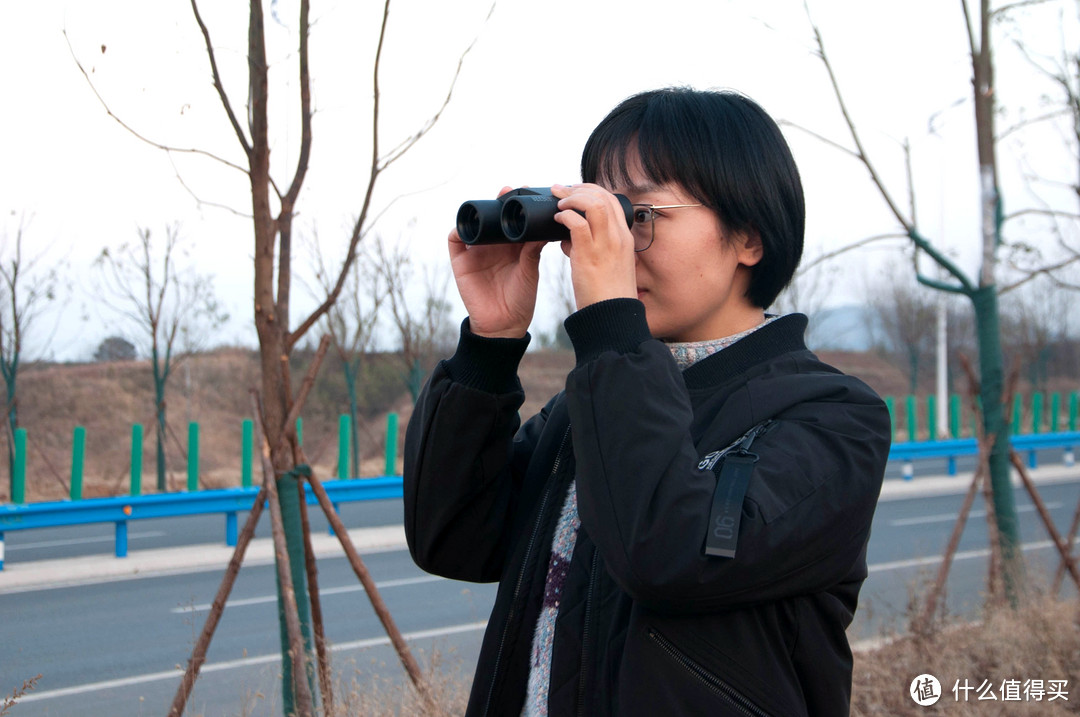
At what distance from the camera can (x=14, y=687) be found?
4598 millimetres

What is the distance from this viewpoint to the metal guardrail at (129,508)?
7730mm

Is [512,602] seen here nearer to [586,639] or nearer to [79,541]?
[586,639]

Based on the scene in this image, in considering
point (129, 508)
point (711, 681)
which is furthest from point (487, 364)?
point (129, 508)

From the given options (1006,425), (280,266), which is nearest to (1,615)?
(280,266)

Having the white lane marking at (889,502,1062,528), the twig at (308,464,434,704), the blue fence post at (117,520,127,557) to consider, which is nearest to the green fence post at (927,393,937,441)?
the white lane marking at (889,502,1062,528)

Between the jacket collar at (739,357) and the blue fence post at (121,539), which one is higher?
the jacket collar at (739,357)

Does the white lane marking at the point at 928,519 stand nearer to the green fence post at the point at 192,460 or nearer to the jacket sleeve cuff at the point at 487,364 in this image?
the green fence post at the point at 192,460

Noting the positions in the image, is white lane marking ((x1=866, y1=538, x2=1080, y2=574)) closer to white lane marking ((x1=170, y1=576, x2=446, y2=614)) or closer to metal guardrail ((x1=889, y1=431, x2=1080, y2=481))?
metal guardrail ((x1=889, y1=431, x2=1080, y2=481))

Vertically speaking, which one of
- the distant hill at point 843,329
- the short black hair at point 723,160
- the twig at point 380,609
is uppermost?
the distant hill at point 843,329

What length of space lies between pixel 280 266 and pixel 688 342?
2.20 metres

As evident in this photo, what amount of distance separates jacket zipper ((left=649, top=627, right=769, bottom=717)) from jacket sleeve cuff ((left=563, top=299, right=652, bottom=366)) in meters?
0.37

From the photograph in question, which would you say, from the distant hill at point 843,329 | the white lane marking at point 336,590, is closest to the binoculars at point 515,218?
the white lane marking at point 336,590

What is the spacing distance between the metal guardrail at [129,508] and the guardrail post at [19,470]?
7.35ft

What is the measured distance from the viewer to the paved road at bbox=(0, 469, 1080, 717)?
486 cm
